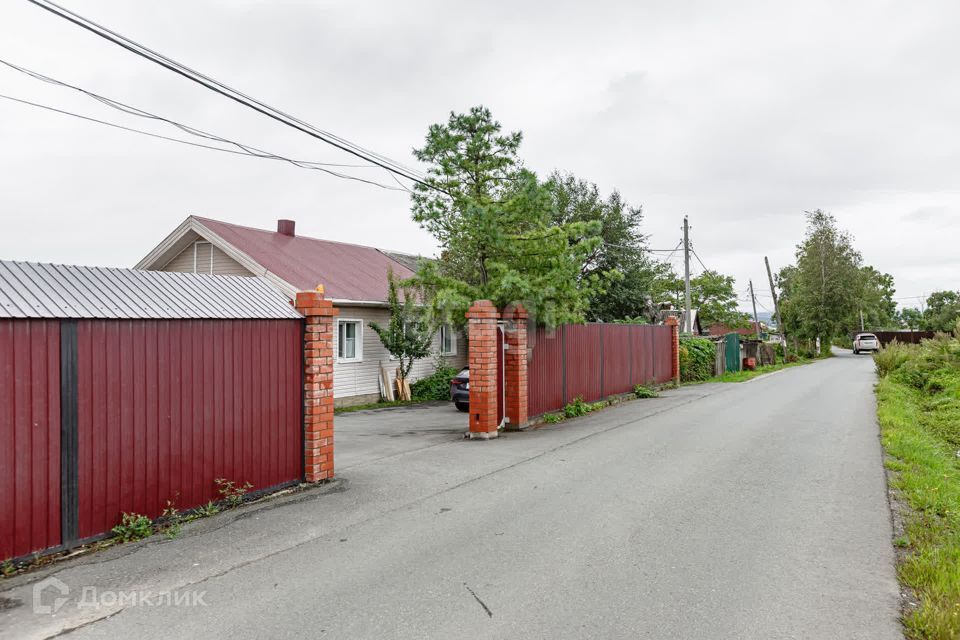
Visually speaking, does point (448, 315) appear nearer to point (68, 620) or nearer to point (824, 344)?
point (68, 620)

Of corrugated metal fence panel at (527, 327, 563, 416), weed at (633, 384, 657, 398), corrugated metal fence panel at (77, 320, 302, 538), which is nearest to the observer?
corrugated metal fence panel at (77, 320, 302, 538)

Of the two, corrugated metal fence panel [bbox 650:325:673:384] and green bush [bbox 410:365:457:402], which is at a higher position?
corrugated metal fence panel [bbox 650:325:673:384]

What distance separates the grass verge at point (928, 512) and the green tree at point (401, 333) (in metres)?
10.9

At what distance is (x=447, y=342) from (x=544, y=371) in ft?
26.1

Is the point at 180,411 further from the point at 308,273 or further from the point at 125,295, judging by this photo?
the point at 308,273

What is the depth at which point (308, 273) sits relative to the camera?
15898 mm

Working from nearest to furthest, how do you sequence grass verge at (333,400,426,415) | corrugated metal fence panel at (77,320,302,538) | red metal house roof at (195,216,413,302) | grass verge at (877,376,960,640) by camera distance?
grass verge at (877,376,960,640) < corrugated metal fence panel at (77,320,302,538) < grass verge at (333,400,426,415) < red metal house roof at (195,216,413,302)

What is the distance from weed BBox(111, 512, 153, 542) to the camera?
4848mm

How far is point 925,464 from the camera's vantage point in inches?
291

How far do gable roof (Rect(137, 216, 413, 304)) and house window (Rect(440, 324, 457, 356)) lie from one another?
249 centimetres

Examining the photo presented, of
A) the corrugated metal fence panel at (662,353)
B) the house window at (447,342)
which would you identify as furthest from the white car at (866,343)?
the house window at (447,342)

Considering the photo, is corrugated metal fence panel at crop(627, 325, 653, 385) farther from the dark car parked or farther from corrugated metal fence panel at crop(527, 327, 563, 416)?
the dark car parked

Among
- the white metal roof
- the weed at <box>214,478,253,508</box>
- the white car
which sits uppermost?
the white metal roof

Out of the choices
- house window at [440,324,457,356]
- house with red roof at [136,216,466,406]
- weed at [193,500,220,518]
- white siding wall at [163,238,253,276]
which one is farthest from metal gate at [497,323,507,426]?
house window at [440,324,457,356]
